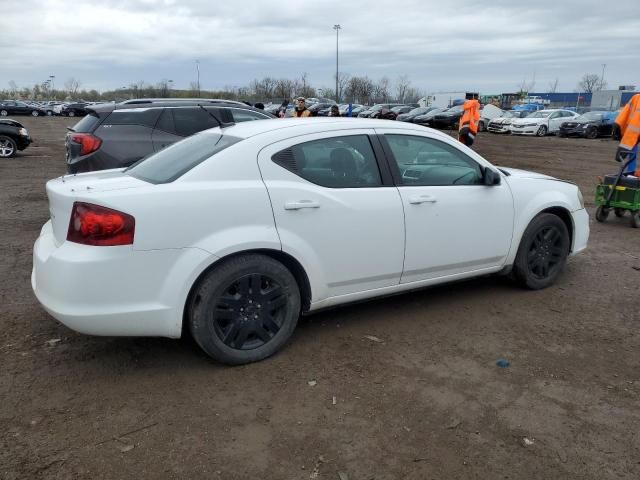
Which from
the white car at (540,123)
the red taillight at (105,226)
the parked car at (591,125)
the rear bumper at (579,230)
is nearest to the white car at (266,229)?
the red taillight at (105,226)

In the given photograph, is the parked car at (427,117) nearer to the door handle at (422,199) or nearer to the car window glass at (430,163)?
the car window glass at (430,163)

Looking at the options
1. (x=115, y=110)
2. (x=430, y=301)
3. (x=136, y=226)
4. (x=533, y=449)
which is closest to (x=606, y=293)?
(x=430, y=301)

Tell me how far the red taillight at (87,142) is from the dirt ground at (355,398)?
294 centimetres

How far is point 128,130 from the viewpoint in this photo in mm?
7555

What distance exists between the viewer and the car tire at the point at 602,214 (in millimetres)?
7995

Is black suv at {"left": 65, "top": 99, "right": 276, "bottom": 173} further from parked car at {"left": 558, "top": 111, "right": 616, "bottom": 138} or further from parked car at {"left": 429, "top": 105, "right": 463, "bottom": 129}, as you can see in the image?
parked car at {"left": 558, "top": 111, "right": 616, "bottom": 138}

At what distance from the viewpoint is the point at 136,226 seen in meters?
3.13

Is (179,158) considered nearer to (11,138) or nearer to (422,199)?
(422,199)

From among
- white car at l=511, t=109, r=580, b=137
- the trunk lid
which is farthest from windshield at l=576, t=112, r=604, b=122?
the trunk lid

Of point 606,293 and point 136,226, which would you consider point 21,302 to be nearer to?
point 136,226

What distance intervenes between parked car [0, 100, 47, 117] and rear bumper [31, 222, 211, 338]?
5447cm

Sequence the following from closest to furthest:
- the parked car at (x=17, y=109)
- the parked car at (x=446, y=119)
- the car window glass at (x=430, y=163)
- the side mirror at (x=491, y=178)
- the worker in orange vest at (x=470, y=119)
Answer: the car window glass at (x=430, y=163), the side mirror at (x=491, y=178), the worker in orange vest at (x=470, y=119), the parked car at (x=446, y=119), the parked car at (x=17, y=109)

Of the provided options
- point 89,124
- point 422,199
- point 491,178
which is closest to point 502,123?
point 89,124

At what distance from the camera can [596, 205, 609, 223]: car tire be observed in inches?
315
